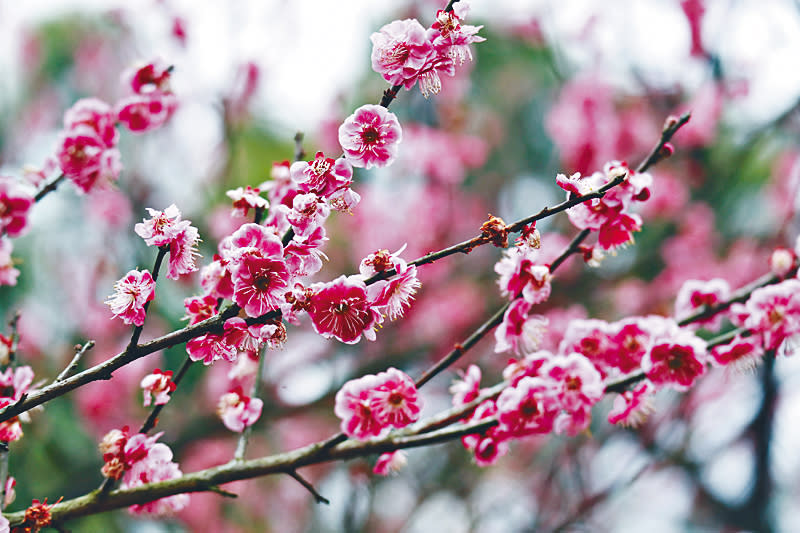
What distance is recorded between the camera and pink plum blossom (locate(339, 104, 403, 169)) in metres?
1.20

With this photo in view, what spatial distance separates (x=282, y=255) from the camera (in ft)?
3.64

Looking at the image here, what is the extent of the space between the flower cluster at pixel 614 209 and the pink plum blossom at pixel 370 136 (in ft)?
1.44

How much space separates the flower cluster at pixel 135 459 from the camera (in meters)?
1.38

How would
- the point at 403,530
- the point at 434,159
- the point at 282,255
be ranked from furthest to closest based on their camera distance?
1. the point at 434,159
2. the point at 403,530
3. the point at 282,255

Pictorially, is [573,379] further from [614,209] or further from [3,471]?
[3,471]

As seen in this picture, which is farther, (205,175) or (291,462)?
(205,175)

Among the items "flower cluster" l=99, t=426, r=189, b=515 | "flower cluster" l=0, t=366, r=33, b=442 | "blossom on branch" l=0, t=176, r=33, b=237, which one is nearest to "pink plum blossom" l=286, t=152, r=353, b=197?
"flower cluster" l=99, t=426, r=189, b=515

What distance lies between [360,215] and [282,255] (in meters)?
4.77

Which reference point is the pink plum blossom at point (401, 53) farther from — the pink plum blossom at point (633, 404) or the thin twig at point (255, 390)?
the pink plum blossom at point (633, 404)

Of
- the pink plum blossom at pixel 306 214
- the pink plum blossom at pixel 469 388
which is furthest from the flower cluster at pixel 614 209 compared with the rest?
the pink plum blossom at pixel 306 214

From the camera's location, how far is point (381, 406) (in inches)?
55.9

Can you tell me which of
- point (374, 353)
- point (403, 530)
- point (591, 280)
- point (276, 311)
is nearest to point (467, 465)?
point (403, 530)

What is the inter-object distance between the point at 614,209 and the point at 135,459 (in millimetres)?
1212

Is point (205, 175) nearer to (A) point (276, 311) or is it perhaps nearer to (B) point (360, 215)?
(B) point (360, 215)
